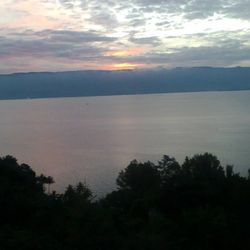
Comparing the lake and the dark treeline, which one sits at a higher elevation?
the dark treeline

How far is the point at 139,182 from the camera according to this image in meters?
21.6

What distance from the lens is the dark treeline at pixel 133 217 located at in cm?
933

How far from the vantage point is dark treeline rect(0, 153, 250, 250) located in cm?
933

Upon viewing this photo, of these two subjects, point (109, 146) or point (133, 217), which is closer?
point (133, 217)

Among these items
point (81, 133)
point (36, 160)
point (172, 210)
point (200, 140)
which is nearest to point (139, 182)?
point (172, 210)

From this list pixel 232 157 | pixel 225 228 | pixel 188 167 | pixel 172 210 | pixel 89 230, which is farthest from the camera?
pixel 232 157

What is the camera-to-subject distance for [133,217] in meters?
14.9

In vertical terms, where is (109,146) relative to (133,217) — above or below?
below

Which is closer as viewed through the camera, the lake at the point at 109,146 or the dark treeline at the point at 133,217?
the dark treeline at the point at 133,217

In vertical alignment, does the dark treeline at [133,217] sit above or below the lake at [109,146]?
above

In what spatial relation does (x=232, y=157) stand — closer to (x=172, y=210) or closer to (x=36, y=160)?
(x=36, y=160)

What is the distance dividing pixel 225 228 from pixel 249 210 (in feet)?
6.57

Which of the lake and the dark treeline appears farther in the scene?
the lake

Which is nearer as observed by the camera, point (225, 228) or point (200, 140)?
point (225, 228)
